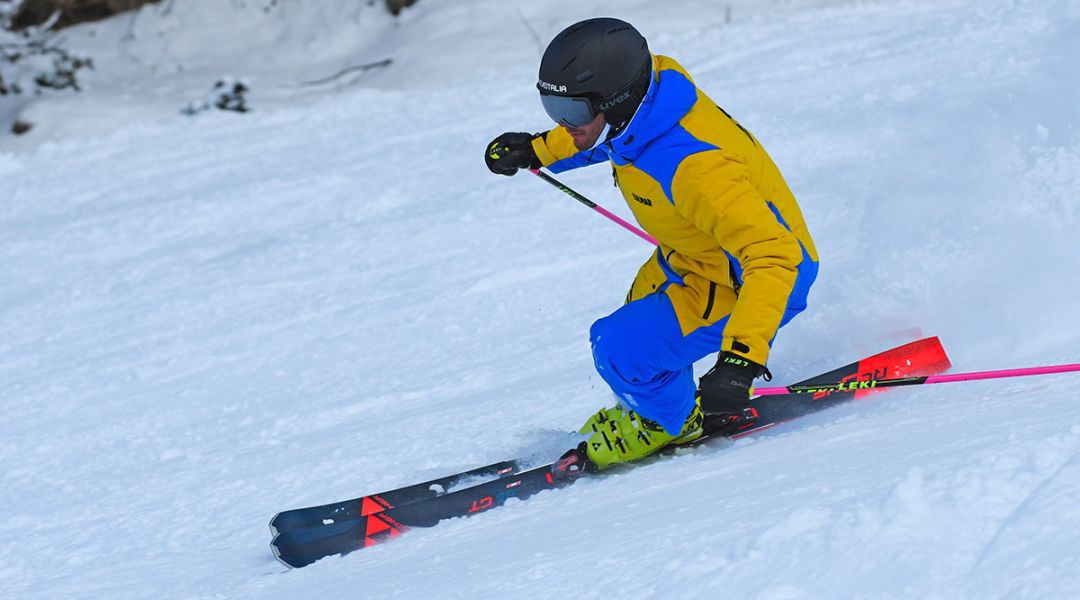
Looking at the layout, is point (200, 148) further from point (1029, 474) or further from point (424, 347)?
point (1029, 474)

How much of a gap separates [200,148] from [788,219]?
6429mm

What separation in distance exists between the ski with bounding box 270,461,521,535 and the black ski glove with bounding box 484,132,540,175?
115cm

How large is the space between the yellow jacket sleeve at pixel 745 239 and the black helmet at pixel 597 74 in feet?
0.83

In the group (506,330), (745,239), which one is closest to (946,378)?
(745,239)

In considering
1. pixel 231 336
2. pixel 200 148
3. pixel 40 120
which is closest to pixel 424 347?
pixel 231 336

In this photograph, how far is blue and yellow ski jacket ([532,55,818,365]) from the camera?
2.87 m

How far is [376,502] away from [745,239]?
154 centimetres

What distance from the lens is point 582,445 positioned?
3.86m

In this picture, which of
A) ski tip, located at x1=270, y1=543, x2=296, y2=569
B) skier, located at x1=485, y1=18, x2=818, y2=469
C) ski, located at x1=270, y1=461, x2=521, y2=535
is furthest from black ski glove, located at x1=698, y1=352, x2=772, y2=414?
ski tip, located at x1=270, y1=543, x2=296, y2=569

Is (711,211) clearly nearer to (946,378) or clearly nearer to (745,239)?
(745,239)

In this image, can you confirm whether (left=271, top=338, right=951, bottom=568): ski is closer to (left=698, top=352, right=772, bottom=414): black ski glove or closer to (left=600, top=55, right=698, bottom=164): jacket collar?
(left=698, top=352, right=772, bottom=414): black ski glove

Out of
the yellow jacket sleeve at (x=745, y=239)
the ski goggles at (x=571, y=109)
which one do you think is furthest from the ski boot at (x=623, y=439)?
the ski goggles at (x=571, y=109)

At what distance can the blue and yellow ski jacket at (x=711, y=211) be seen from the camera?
9.43 feet

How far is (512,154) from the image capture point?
4184 millimetres
